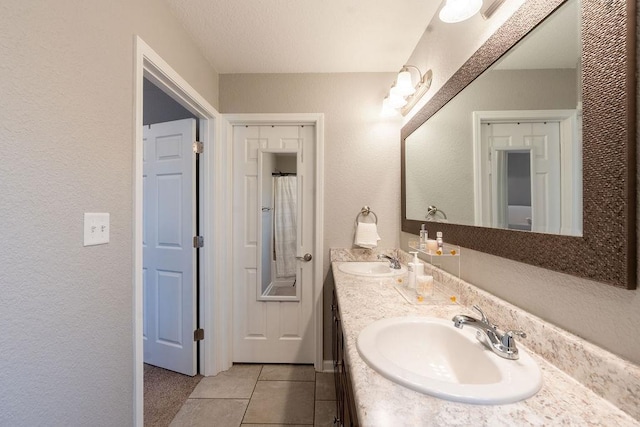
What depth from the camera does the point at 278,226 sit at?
2.00 m

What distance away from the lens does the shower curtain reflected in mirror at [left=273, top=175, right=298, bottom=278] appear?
6.53 feet

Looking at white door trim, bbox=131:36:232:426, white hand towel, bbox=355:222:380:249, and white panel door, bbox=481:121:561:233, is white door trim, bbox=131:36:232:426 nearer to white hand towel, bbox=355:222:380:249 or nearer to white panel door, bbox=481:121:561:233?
white hand towel, bbox=355:222:380:249

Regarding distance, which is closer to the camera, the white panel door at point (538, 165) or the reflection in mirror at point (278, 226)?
the white panel door at point (538, 165)

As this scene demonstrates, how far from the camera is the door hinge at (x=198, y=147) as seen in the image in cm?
178

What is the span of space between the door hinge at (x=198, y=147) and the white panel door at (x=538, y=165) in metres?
1.80

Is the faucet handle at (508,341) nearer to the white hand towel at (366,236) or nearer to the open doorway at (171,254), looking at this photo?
the white hand towel at (366,236)

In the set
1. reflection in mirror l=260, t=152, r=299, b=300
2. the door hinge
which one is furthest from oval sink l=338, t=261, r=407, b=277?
the door hinge

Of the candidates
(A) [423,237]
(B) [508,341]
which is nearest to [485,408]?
(B) [508,341]

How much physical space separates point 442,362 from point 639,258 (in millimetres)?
570

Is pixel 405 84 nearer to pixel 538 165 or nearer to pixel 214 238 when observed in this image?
pixel 538 165

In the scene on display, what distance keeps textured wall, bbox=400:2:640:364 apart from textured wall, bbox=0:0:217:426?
1404 millimetres

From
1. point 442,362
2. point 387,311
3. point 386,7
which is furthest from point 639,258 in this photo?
point 386,7

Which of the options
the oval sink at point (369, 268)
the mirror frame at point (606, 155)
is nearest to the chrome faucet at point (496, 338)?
the mirror frame at point (606, 155)

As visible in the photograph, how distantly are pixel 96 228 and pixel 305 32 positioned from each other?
1482 millimetres
